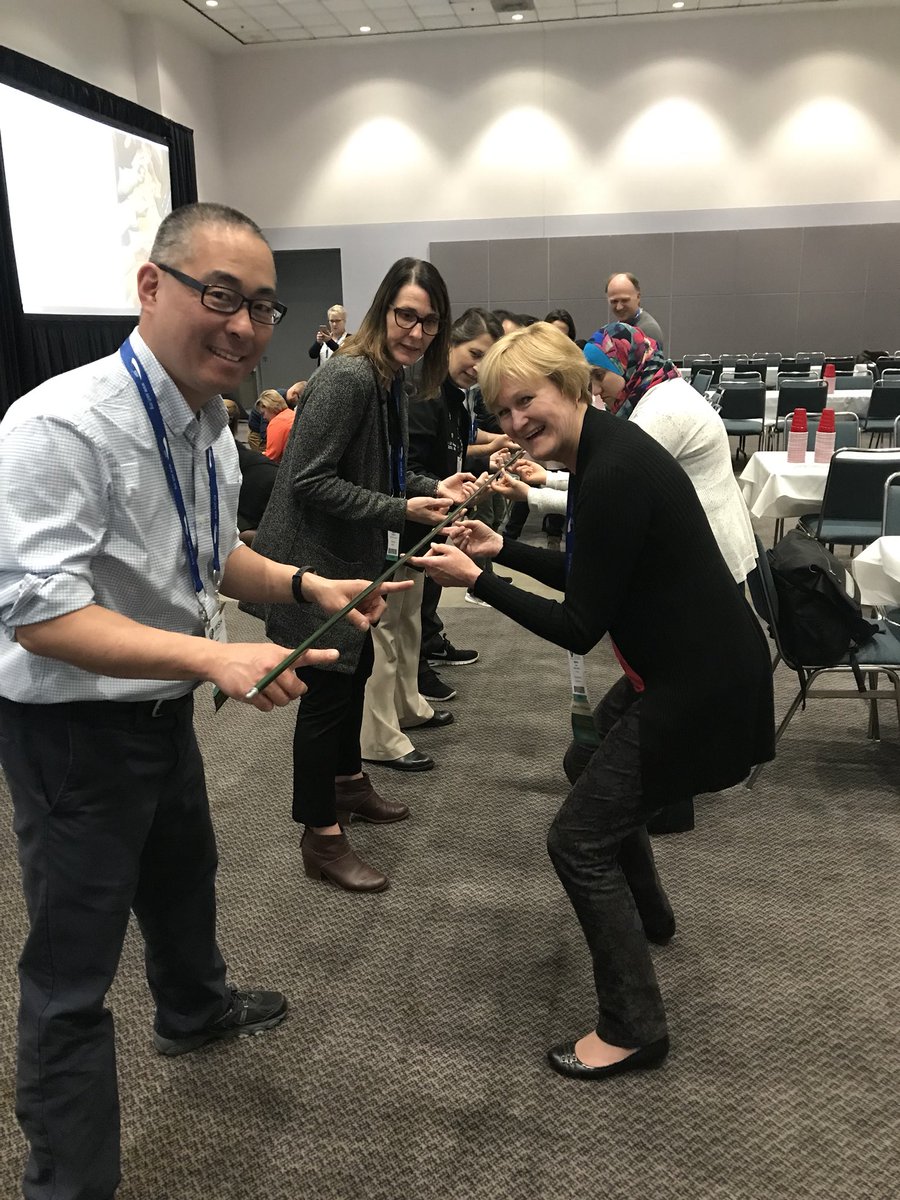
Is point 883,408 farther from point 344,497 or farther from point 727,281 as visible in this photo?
point 344,497

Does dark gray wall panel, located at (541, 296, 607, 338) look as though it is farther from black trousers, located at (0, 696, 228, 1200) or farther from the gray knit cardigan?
black trousers, located at (0, 696, 228, 1200)

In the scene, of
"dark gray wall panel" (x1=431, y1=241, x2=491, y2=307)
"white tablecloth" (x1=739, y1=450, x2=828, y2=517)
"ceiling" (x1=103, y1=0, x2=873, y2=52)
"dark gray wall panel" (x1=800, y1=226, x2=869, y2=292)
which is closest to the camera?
"white tablecloth" (x1=739, y1=450, x2=828, y2=517)

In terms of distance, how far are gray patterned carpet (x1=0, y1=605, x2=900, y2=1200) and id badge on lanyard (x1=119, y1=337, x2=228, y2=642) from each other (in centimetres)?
97

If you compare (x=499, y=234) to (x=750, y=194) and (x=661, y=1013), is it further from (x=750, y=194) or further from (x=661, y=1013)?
(x=661, y=1013)

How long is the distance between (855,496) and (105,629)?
12.4 ft

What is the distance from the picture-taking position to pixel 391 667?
9.77 ft

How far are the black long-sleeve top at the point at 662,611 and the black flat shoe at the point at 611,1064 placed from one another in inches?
21.6

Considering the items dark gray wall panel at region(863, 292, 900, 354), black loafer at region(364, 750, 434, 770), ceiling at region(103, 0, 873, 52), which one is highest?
ceiling at region(103, 0, 873, 52)

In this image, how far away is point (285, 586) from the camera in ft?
5.24

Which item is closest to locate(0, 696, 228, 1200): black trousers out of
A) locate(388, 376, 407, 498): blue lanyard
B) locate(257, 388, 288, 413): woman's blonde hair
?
locate(388, 376, 407, 498): blue lanyard

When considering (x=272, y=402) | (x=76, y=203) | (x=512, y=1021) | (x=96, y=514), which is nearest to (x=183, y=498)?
(x=96, y=514)

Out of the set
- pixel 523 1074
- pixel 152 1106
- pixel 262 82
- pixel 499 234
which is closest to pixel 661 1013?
pixel 523 1074

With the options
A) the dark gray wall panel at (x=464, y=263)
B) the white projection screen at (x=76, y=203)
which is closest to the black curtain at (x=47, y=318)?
the white projection screen at (x=76, y=203)

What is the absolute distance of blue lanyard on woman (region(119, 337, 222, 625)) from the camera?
1206mm
